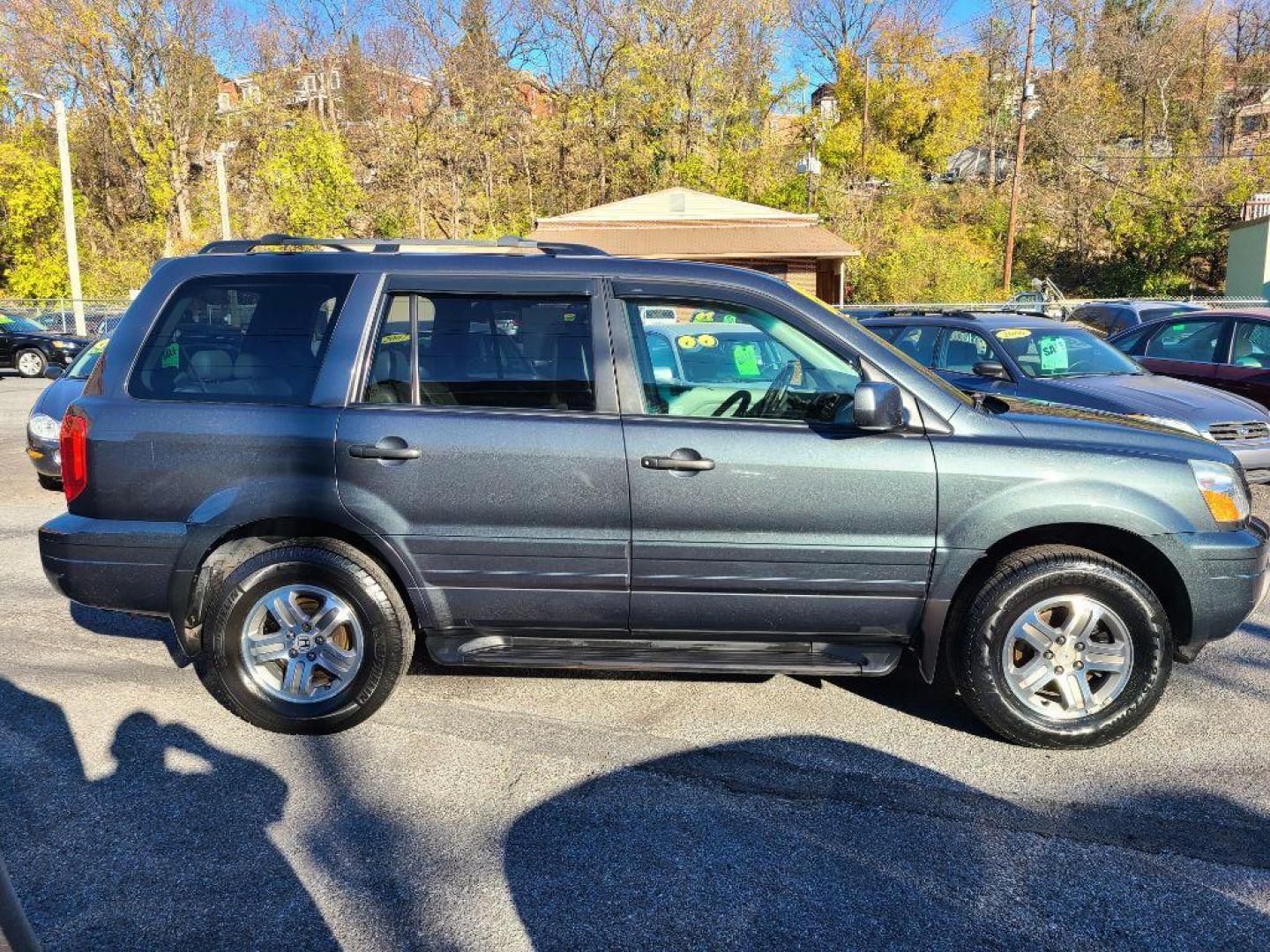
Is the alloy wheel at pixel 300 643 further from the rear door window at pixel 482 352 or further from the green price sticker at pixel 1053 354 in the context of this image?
the green price sticker at pixel 1053 354

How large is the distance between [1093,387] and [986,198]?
41766 mm

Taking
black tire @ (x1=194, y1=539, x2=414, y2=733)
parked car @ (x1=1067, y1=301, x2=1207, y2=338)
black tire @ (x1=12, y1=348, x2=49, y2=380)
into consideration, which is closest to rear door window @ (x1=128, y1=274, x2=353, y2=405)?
black tire @ (x1=194, y1=539, x2=414, y2=733)

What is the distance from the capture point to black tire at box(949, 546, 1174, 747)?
3674mm

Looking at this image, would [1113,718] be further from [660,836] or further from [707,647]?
[660,836]

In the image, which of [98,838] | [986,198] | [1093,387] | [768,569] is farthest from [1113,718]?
[986,198]

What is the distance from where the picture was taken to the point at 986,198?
45.7 meters

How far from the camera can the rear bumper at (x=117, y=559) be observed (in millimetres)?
3875

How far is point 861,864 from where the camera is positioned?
9.84 ft

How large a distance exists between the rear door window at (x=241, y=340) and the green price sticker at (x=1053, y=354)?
22.3 ft

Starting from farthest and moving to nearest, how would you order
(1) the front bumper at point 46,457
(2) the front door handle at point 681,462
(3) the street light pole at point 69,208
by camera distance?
(3) the street light pole at point 69,208 → (1) the front bumper at point 46,457 → (2) the front door handle at point 681,462

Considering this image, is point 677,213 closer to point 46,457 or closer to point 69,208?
point 69,208

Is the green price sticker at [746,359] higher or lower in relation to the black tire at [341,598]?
higher

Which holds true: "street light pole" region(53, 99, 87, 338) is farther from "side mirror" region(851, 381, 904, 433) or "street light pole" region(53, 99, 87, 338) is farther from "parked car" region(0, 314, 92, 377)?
"side mirror" region(851, 381, 904, 433)

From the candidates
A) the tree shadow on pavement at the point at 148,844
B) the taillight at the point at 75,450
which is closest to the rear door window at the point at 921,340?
the taillight at the point at 75,450
